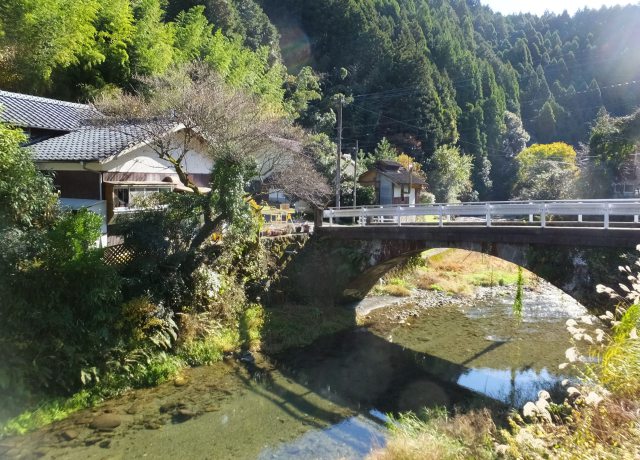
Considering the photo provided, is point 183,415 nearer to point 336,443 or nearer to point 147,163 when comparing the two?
point 336,443

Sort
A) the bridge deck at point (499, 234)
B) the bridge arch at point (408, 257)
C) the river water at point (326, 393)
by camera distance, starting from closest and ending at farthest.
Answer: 1. the river water at point (326, 393)
2. the bridge deck at point (499, 234)
3. the bridge arch at point (408, 257)

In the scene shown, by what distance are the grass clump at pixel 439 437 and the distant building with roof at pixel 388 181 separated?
25445mm

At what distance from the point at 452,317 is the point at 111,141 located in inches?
565

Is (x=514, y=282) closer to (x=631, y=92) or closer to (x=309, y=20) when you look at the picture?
(x=309, y=20)

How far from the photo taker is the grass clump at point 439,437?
21.3 ft

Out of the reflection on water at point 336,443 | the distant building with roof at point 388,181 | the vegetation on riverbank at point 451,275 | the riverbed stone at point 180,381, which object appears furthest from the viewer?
the distant building with roof at point 388,181

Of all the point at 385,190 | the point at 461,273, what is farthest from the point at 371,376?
the point at 385,190

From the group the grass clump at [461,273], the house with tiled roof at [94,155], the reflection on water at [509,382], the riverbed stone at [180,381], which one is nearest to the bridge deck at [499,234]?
the reflection on water at [509,382]

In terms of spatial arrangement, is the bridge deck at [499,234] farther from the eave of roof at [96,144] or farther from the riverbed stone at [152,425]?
the riverbed stone at [152,425]

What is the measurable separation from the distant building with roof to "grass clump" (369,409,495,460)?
83.5 ft

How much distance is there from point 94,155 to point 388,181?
24.4 m

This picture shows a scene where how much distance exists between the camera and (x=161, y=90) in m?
14.9

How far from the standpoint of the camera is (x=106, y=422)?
949cm

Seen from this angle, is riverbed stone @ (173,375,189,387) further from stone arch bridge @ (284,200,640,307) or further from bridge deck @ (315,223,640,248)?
bridge deck @ (315,223,640,248)
